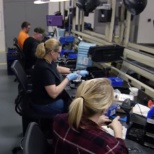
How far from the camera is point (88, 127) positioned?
106 centimetres

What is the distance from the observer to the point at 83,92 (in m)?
1.06

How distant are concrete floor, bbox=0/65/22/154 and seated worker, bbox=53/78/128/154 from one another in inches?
58.7

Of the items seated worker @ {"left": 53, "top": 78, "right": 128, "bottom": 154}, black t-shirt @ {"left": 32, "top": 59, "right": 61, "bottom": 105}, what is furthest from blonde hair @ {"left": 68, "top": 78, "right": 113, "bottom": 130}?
black t-shirt @ {"left": 32, "top": 59, "right": 61, "bottom": 105}

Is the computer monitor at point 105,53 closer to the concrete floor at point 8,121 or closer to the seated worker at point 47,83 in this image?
the seated worker at point 47,83

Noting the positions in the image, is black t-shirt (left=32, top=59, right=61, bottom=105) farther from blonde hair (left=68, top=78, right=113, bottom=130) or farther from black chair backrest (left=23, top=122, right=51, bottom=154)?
blonde hair (left=68, top=78, right=113, bottom=130)

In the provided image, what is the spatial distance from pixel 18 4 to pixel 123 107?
18.2 ft

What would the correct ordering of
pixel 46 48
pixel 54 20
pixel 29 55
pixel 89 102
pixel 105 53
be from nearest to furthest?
pixel 89 102
pixel 46 48
pixel 105 53
pixel 29 55
pixel 54 20

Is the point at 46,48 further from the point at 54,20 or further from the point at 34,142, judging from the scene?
the point at 54,20

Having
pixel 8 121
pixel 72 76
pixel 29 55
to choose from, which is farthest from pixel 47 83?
pixel 29 55

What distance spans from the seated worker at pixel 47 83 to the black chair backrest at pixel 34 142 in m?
0.89

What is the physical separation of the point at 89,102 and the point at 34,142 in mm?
307

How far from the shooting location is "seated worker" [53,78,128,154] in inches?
39.3

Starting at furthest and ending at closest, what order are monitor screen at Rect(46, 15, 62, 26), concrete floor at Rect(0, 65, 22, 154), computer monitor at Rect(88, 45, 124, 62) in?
1. monitor screen at Rect(46, 15, 62, 26)
2. concrete floor at Rect(0, 65, 22, 154)
3. computer monitor at Rect(88, 45, 124, 62)

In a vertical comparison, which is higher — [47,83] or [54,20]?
[54,20]
